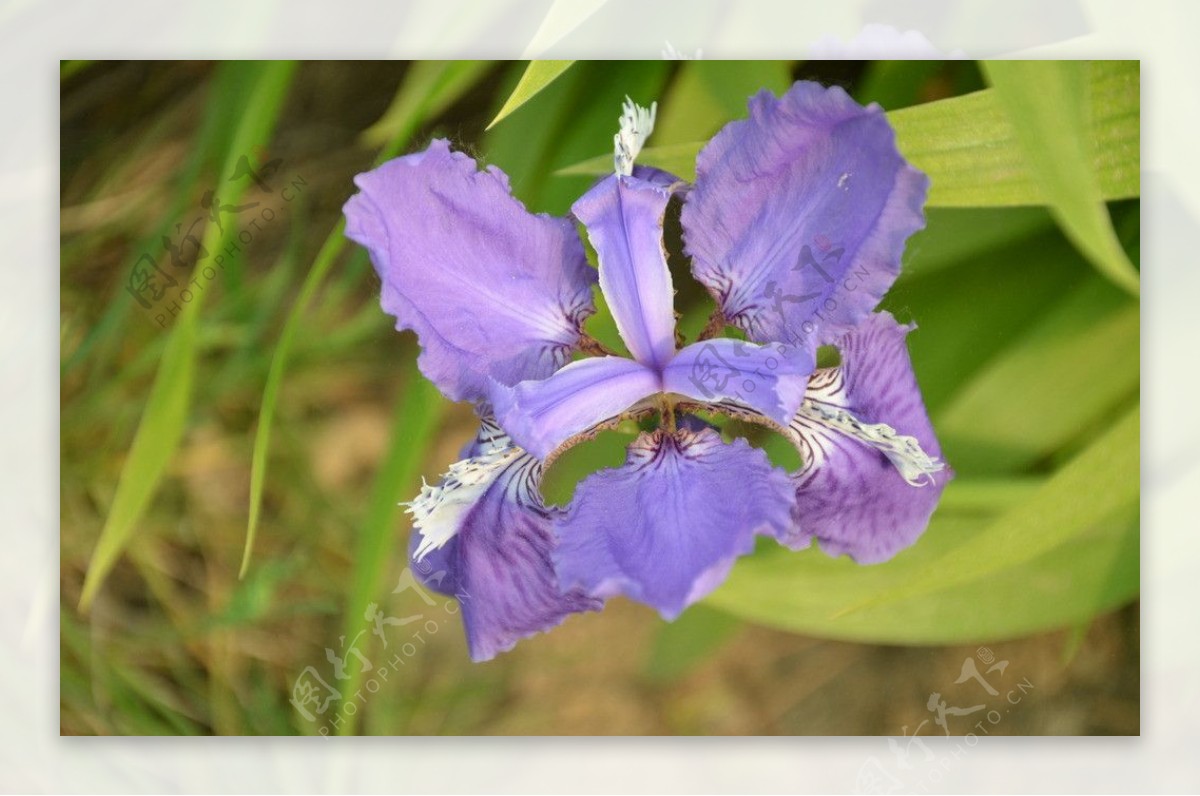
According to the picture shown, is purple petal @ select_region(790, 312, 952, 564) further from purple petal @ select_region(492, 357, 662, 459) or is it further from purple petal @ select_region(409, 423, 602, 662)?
purple petal @ select_region(409, 423, 602, 662)

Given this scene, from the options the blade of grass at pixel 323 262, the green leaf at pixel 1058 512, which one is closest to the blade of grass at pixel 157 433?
the blade of grass at pixel 323 262

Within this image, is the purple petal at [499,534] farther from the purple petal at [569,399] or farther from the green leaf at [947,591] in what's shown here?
the green leaf at [947,591]

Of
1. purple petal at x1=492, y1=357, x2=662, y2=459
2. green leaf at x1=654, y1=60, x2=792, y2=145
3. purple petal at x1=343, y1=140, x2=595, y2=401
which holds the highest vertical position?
green leaf at x1=654, y1=60, x2=792, y2=145

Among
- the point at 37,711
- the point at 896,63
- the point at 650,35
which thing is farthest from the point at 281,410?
the point at 896,63

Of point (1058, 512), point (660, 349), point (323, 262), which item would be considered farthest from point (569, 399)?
point (1058, 512)

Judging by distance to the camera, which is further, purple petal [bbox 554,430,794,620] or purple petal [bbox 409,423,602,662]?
purple petal [bbox 409,423,602,662]

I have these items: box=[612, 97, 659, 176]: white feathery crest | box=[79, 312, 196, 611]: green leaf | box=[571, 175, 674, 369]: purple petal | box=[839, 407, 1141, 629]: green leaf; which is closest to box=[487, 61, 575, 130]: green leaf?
box=[612, 97, 659, 176]: white feathery crest

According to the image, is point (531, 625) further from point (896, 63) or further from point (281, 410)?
point (896, 63)
